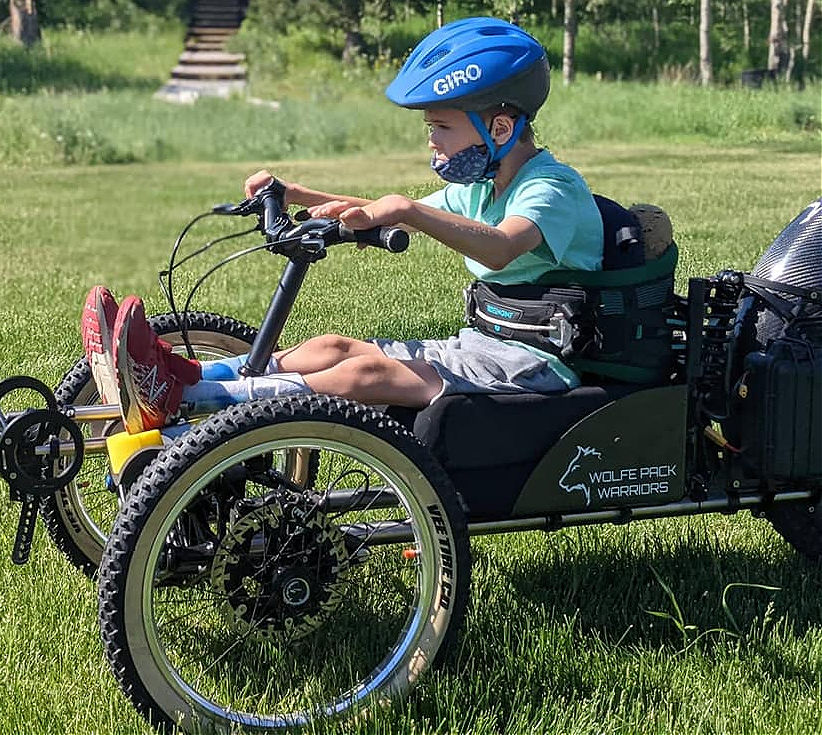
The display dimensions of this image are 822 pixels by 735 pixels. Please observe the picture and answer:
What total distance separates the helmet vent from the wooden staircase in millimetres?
21082

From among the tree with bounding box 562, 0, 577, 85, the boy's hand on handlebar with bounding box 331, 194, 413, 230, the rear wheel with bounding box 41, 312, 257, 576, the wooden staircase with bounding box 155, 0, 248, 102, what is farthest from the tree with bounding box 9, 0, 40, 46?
the boy's hand on handlebar with bounding box 331, 194, 413, 230

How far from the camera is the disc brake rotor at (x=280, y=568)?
3268 millimetres

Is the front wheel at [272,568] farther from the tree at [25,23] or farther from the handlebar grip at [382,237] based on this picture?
the tree at [25,23]


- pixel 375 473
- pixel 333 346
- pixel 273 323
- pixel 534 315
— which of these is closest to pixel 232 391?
pixel 273 323

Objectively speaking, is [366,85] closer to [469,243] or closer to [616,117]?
[616,117]

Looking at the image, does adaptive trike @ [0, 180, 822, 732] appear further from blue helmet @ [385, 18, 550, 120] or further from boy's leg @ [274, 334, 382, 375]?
blue helmet @ [385, 18, 550, 120]

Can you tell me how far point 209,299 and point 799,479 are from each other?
5.49 metres

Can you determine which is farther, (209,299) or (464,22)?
(209,299)

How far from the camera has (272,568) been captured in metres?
3.29

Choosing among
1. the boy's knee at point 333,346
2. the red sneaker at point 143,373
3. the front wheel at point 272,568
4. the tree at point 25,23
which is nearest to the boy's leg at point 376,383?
the boy's knee at point 333,346

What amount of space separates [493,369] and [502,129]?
73 centimetres

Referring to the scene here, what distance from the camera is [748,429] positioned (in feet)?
12.7

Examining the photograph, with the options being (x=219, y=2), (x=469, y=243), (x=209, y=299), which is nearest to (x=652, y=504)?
(x=469, y=243)

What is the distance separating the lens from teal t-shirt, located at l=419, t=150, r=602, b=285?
3.62 metres
